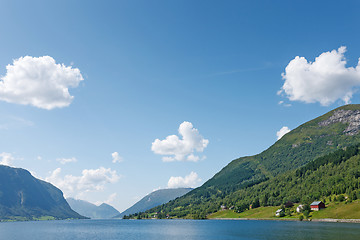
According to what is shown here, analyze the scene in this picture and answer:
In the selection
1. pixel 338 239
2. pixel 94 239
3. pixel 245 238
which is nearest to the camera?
pixel 338 239

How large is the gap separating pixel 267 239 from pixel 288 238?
772 centimetres

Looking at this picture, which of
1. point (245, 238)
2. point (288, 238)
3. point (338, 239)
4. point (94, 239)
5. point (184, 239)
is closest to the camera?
point (338, 239)

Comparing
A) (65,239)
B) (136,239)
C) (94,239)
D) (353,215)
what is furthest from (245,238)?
(353,215)

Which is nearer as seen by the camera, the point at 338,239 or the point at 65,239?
the point at 338,239

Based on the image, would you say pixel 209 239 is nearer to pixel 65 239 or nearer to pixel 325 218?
pixel 65 239

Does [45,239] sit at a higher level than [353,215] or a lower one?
higher

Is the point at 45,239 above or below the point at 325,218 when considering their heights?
above

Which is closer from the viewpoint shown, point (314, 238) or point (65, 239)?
point (314, 238)

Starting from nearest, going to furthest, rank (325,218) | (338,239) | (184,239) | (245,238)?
1. (338,239)
2. (245,238)
3. (184,239)
4. (325,218)

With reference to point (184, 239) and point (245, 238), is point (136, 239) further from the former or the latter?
point (245, 238)

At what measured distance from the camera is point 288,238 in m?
108

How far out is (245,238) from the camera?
386ft

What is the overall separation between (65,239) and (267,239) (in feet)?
315

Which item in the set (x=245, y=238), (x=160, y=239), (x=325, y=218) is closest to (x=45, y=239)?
(x=160, y=239)
